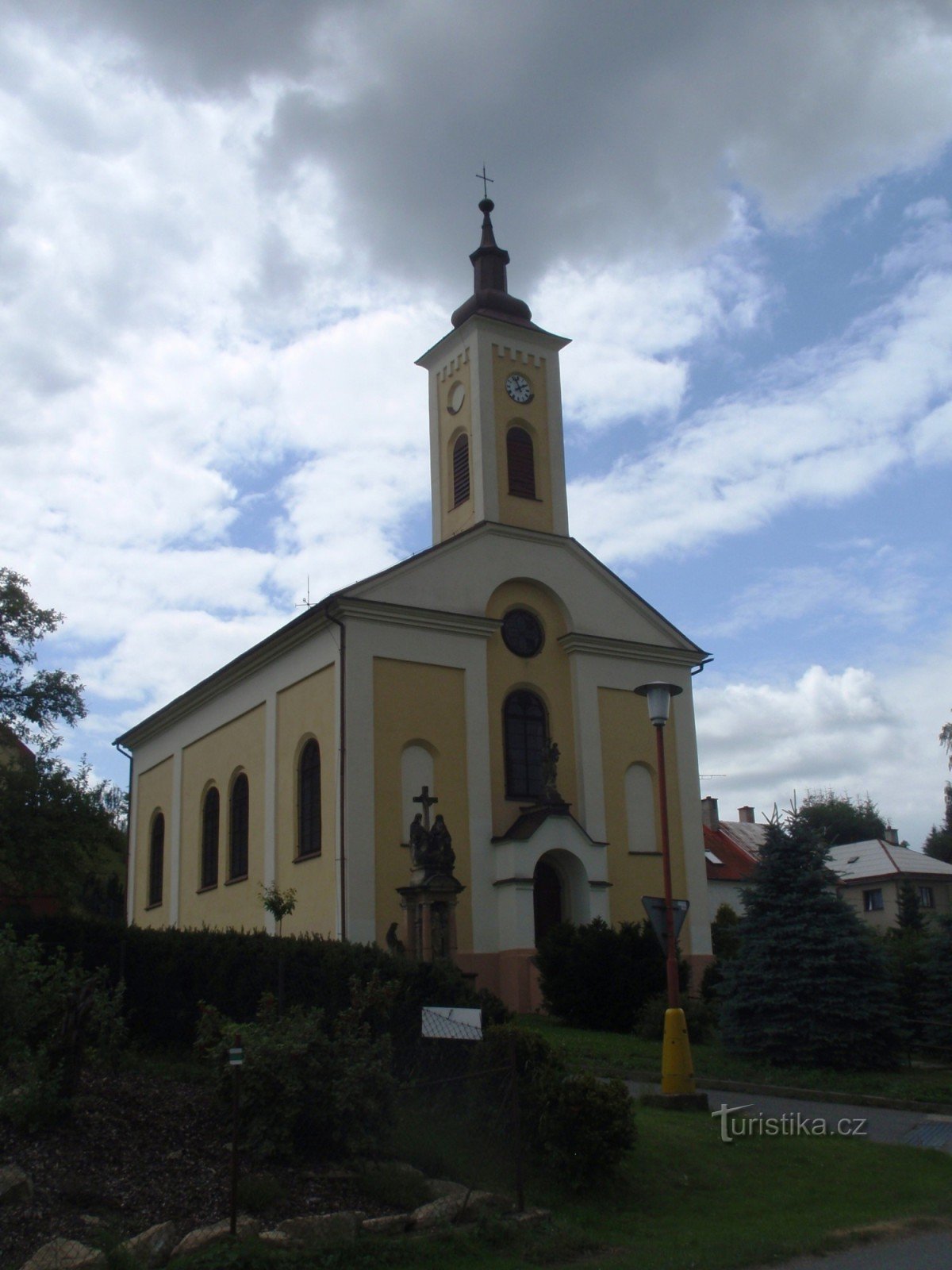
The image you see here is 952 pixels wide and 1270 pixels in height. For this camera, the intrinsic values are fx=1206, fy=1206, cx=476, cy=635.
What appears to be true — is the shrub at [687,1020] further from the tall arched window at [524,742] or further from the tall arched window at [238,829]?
the tall arched window at [238,829]

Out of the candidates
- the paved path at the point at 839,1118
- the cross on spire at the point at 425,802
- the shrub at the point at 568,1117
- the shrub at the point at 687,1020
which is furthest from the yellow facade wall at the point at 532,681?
the shrub at the point at 568,1117

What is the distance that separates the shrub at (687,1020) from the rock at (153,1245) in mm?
13345

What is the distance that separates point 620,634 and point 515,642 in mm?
3030

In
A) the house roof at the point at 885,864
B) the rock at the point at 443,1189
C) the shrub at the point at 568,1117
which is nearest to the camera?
the rock at the point at 443,1189

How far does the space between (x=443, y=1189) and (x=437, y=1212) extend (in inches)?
17.0

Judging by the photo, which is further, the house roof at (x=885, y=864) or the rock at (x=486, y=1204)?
the house roof at (x=885, y=864)

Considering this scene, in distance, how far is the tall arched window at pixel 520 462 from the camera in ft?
99.0

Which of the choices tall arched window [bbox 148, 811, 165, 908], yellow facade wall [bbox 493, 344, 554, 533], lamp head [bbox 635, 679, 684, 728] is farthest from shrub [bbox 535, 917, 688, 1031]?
tall arched window [bbox 148, 811, 165, 908]

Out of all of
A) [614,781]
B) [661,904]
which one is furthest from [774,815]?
[614,781]

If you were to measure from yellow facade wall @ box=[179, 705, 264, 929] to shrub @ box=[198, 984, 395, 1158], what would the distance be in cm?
1743

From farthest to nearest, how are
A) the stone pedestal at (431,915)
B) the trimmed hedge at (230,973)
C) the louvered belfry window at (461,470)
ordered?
the louvered belfry window at (461,470) < the stone pedestal at (431,915) < the trimmed hedge at (230,973)

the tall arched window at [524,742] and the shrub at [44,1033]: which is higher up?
the tall arched window at [524,742]

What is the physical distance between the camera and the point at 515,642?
28266mm

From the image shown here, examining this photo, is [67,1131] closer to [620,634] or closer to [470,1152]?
[470,1152]
